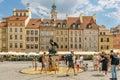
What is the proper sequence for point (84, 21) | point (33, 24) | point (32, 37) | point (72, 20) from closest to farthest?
point (32, 37) < point (33, 24) < point (84, 21) < point (72, 20)

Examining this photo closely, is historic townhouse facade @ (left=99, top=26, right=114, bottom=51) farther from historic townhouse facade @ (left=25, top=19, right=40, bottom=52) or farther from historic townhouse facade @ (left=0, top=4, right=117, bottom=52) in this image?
historic townhouse facade @ (left=25, top=19, right=40, bottom=52)

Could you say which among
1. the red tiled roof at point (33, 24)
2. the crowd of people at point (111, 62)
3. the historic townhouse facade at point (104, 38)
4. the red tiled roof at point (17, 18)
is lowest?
the crowd of people at point (111, 62)

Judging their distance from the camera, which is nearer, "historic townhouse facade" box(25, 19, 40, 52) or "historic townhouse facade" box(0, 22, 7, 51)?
"historic townhouse facade" box(25, 19, 40, 52)

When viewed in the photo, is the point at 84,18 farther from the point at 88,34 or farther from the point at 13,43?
the point at 13,43

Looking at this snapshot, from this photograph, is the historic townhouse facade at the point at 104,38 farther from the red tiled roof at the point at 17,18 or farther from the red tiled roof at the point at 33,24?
the red tiled roof at the point at 17,18

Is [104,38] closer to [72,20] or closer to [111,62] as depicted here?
[72,20]

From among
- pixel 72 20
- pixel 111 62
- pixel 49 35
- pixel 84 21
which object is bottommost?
pixel 111 62

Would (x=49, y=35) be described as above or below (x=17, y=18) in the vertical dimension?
below

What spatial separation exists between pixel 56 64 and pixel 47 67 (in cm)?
83

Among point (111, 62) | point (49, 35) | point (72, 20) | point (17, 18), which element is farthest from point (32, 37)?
point (111, 62)

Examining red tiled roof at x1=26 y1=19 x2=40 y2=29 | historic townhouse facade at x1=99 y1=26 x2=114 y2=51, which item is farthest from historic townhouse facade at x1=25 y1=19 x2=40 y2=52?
historic townhouse facade at x1=99 y1=26 x2=114 y2=51

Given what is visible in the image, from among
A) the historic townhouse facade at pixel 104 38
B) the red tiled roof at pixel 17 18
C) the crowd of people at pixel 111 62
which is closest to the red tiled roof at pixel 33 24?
the red tiled roof at pixel 17 18

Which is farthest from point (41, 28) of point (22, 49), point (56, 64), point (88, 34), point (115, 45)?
point (56, 64)

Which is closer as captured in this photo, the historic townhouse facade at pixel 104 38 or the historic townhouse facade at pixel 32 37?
the historic townhouse facade at pixel 32 37
